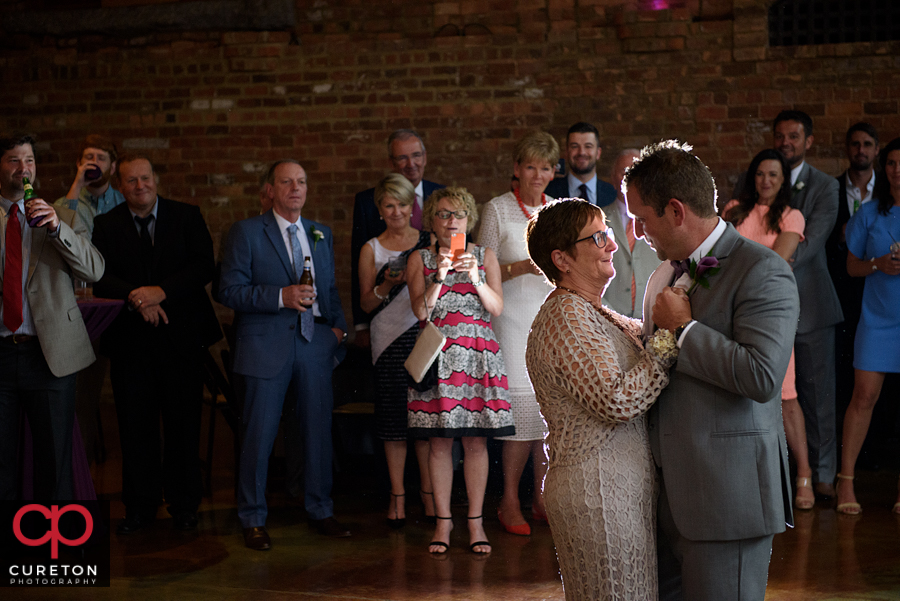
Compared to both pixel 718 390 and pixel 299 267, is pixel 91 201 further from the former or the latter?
pixel 718 390

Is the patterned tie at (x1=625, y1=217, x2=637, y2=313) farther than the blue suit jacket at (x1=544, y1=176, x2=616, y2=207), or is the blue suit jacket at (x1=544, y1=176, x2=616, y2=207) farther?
the blue suit jacket at (x1=544, y1=176, x2=616, y2=207)

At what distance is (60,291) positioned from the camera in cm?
367

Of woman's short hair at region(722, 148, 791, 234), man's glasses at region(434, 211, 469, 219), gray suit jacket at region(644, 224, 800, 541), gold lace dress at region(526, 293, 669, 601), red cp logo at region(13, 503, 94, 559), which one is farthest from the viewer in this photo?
woman's short hair at region(722, 148, 791, 234)

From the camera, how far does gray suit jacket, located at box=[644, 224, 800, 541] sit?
1.89 metres

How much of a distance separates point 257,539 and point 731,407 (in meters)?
2.68

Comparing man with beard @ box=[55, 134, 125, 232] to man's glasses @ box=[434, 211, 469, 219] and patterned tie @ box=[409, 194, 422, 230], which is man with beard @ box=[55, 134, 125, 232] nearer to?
patterned tie @ box=[409, 194, 422, 230]

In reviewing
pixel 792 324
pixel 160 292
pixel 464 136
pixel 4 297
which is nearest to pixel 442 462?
pixel 160 292

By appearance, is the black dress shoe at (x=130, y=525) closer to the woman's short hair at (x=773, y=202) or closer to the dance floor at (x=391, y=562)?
the dance floor at (x=391, y=562)

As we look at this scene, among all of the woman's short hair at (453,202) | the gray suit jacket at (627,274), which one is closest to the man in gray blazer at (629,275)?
the gray suit jacket at (627,274)

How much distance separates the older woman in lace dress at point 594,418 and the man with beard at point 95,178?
3722 mm

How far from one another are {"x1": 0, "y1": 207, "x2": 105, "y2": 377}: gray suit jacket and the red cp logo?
64cm

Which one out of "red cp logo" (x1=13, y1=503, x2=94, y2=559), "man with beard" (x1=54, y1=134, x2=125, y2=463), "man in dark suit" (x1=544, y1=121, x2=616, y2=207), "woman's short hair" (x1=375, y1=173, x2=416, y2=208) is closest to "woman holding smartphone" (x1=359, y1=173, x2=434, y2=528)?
"woman's short hair" (x1=375, y1=173, x2=416, y2=208)

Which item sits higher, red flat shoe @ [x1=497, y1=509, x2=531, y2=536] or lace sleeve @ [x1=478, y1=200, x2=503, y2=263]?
lace sleeve @ [x1=478, y1=200, x2=503, y2=263]

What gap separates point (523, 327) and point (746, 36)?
133 inches
